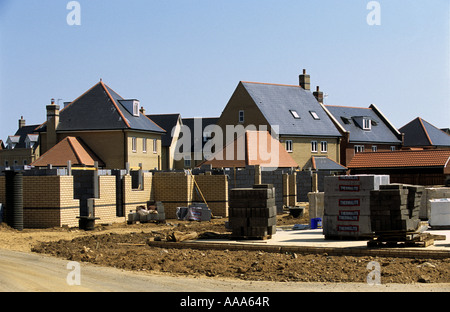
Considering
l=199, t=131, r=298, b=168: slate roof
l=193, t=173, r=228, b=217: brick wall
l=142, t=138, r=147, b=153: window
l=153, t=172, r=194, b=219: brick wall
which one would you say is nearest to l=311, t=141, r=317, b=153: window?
l=199, t=131, r=298, b=168: slate roof

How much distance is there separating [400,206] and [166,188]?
14861 millimetres

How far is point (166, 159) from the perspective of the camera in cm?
6825

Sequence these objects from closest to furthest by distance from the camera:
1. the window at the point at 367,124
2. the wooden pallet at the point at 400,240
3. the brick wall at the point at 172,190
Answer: the wooden pallet at the point at 400,240
the brick wall at the point at 172,190
the window at the point at 367,124

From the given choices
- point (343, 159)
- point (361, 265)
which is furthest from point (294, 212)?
point (343, 159)

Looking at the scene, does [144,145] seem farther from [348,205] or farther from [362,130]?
[348,205]

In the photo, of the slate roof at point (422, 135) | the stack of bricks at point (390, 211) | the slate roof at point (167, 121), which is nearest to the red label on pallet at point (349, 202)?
the stack of bricks at point (390, 211)

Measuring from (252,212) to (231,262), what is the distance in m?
3.15

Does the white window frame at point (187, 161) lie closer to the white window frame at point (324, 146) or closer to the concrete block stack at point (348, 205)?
the white window frame at point (324, 146)

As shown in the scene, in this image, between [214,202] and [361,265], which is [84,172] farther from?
[361,265]

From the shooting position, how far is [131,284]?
1264 centimetres

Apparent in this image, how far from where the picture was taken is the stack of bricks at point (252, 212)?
1811 cm

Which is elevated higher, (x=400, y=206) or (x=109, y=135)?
(x=109, y=135)

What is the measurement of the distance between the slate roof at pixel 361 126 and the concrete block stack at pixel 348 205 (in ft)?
144

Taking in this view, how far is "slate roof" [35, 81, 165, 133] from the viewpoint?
1955 inches
